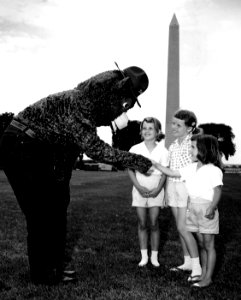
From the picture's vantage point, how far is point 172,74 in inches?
1022

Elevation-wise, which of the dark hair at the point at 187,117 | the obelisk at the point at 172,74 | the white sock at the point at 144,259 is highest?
the obelisk at the point at 172,74

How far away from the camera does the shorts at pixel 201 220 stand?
4.36m

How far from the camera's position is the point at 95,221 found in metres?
8.77

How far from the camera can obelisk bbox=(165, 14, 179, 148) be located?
2468 centimetres

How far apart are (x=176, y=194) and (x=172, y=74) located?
70.7 ft

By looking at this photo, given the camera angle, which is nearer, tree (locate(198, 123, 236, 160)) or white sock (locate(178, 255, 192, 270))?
white sock (locate(178, 255, 192, 270))

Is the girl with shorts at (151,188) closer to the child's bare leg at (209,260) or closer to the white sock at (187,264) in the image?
the white sock at (187,264)

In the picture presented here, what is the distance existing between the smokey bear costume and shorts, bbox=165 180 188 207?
1.36 metres

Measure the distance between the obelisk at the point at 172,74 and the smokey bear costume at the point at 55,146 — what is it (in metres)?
21.8

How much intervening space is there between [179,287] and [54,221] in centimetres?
149

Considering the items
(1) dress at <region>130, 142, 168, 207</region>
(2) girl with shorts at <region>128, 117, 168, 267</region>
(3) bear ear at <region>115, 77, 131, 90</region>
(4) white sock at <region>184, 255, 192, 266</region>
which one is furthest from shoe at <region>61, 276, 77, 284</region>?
(3) bear ear at <region>115, 77, 131, 90</region>

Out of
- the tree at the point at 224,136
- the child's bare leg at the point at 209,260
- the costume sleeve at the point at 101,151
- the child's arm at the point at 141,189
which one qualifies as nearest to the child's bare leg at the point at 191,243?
the child's bare leg at the point at 209,260

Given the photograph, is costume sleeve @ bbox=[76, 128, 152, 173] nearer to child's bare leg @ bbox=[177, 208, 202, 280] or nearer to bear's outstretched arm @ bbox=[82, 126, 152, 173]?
bear's outstretched arm @ bbox=[82, 126, 152, 173]

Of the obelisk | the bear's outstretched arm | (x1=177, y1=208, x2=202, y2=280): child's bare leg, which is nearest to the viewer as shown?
the bear's outstretched arm
